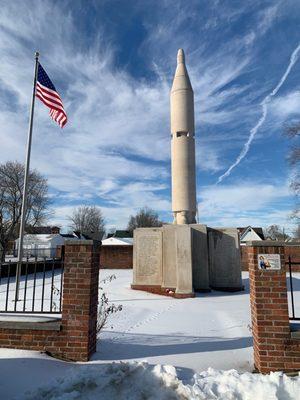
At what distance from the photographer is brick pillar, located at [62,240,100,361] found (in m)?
5.35

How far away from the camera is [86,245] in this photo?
5.51 metres

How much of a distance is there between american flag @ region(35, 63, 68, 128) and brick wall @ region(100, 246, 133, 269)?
64.3ft

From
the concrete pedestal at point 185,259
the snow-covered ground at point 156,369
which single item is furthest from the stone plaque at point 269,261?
the concrete pedestal at point 185,259

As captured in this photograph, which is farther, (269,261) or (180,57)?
(180,57)

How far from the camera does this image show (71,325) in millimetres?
5383

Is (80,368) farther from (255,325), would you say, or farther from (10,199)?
(10,199)

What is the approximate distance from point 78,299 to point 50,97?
820cm

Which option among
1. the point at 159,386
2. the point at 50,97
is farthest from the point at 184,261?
the point at 159,386

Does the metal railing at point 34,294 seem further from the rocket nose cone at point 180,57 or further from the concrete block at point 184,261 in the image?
the rocket nose cone at point 180,57

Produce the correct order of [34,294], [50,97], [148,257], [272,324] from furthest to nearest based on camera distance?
[148,257] < [50,97] < [34,294] < [272,324]

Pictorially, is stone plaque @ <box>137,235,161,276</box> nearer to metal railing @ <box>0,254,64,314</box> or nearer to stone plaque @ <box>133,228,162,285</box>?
stone plaque @ <box>133,228,162,285</box>

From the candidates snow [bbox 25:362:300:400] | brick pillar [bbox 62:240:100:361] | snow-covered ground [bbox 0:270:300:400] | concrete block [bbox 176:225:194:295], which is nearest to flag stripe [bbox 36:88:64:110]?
concrete block [bbox 176:225:194:295]

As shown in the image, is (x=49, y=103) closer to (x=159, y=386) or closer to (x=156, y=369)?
(x=156, y=369)

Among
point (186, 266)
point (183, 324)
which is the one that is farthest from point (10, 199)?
point (183, 324)
